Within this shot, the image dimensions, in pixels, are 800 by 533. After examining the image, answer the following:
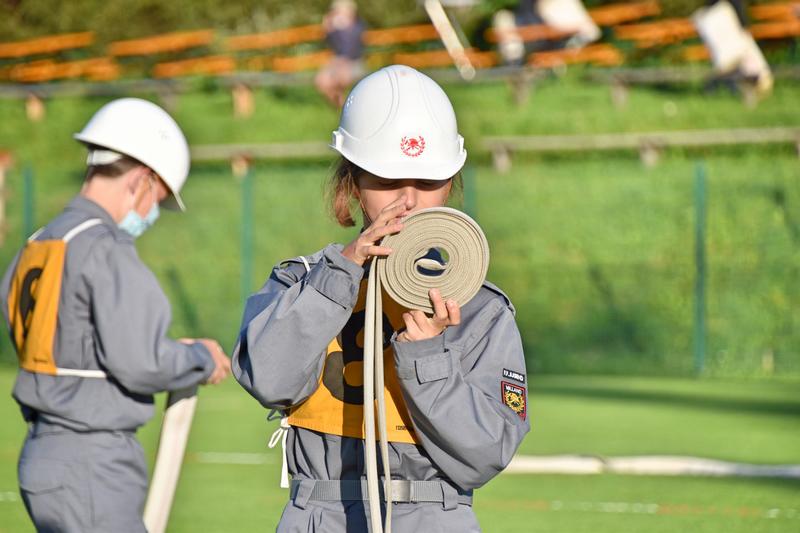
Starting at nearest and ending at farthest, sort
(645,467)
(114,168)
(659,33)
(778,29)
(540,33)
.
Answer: (114,168) → (645,467) → (540,33) → (778,29) → (659,33)

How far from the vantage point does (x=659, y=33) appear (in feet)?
97.6

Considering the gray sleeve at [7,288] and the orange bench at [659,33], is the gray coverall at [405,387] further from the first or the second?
the orange bench at [659,33]

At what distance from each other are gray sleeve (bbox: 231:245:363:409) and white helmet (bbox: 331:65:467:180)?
316 mm

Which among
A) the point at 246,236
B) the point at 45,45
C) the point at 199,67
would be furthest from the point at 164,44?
the point at 246,236

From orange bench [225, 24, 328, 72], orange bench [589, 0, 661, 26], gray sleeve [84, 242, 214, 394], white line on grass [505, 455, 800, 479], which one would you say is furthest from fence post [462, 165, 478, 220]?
gray sleeve [84, 242, 214, 394]

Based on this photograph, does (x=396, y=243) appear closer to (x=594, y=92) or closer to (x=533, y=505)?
(x=533, y=505)

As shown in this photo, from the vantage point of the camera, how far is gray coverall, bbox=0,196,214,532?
17.4ft

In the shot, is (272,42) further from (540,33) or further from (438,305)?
(438,305)

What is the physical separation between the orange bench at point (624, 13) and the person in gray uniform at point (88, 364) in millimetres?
26340

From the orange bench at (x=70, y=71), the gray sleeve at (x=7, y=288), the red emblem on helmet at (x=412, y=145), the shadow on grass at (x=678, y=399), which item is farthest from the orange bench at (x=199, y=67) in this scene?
the red emblem on helmet at (x=412, y=145)

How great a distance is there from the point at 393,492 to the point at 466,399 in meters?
0.33

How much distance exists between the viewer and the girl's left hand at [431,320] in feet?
11.5

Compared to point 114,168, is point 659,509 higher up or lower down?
lower down

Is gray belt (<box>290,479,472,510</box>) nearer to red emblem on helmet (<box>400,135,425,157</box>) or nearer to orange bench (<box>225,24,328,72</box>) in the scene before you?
red emblem on helmet (<box>400,135,425,157</box>)
